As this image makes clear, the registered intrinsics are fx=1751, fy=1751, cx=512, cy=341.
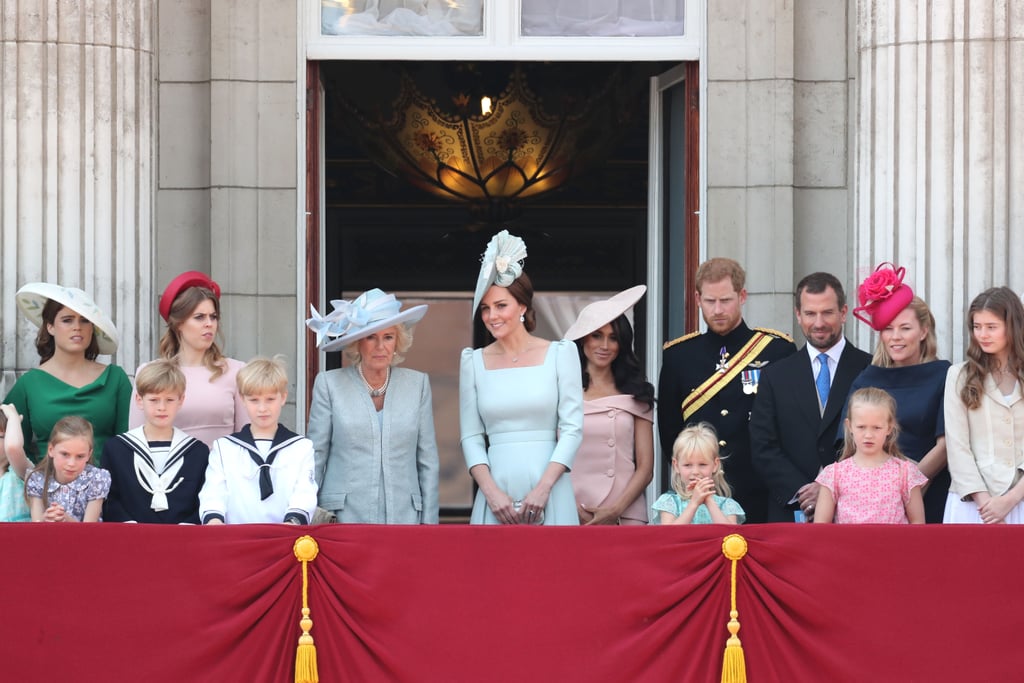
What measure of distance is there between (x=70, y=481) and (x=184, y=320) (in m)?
0.97

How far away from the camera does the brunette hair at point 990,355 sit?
6.93 metres

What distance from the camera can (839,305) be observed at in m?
7.52

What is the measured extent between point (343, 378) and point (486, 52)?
2545 millimetres

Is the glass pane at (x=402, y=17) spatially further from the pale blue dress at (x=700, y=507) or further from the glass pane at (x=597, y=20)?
the pale blue dress at (x=700, y=507)

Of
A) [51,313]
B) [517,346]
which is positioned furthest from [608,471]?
[51,313]

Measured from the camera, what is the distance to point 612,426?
7688 millimetres

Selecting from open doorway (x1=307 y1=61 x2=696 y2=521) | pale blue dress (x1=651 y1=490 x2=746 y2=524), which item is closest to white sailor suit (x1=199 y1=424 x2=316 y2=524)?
pale blue dress (x1=651 y1=490 x2=746 y2=524)

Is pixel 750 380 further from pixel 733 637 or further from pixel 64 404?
pixel 64 404

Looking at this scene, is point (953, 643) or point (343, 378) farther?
point (343, 378)

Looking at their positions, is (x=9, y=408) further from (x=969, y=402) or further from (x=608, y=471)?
(x=969, y=402)

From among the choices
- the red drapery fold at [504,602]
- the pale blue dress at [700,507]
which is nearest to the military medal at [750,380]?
the pale blue dress at [700,507]

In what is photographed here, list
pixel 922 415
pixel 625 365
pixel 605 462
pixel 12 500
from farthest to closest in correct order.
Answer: pixel 625 365 → pixel 605 462 → pixel 922 415 → pixel 12 500

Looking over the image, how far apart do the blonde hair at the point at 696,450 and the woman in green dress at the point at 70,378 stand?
2443mm

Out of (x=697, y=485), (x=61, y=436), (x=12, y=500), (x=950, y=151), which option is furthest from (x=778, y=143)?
(x=12, y=500)
